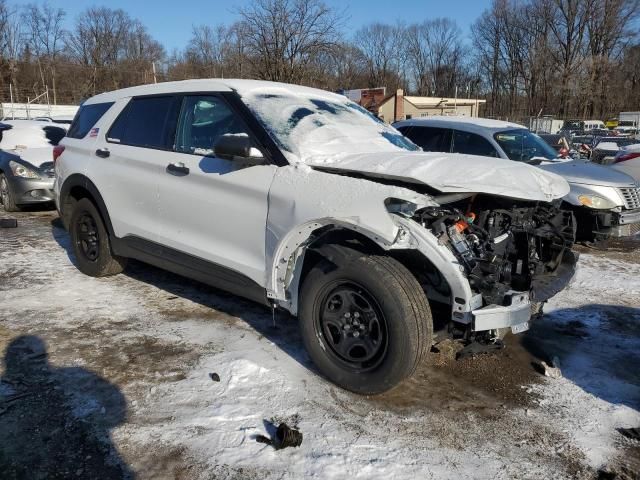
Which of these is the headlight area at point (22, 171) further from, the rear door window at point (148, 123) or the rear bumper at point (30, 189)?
the rear door window at point (148, 123)

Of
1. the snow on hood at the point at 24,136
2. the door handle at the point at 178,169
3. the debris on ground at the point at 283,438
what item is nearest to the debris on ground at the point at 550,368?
the debris on ground at the point at 283,438

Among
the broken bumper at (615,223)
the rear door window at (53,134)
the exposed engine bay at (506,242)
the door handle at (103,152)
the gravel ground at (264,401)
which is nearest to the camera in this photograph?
the gravel ground at (264,401)

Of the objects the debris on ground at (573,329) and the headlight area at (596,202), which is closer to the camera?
the debris on ground at (573,329)

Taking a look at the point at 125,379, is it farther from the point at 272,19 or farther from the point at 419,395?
the point at 272,19

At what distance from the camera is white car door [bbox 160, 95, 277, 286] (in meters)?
3.83

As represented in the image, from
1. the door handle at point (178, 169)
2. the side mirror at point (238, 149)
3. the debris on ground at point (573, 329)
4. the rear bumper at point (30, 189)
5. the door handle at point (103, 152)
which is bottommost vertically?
the debris on ground at point (573, 329)

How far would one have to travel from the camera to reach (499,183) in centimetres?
342

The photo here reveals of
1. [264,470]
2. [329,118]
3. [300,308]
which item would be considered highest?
[329,118]

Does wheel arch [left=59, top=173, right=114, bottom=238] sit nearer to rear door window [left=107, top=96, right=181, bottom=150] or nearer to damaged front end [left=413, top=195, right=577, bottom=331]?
rear door window [left=107, top=96, right=181, bottom=150]

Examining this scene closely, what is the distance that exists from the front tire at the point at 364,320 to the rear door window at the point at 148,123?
1962mm

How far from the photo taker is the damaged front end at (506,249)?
3.20 m

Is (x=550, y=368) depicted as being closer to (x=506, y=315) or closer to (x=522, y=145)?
(x=506, y=315)

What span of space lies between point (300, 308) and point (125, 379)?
1246mm

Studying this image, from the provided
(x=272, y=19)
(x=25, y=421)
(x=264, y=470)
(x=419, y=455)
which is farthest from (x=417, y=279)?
(x=272, y=19)
